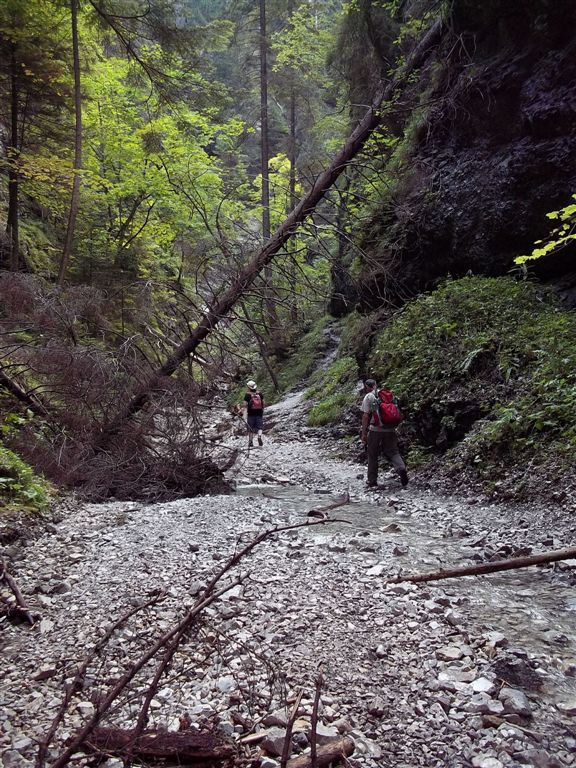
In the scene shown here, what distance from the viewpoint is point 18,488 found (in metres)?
6.31

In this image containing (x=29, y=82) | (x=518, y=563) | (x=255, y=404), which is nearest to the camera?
(x=518, y=563)

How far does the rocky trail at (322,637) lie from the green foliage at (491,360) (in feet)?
5.39

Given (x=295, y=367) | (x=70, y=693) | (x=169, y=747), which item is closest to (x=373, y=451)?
(x=169, y=747)

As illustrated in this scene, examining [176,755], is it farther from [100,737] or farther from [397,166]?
[397,166]

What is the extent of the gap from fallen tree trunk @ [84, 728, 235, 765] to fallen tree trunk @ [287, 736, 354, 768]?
13.3 inches

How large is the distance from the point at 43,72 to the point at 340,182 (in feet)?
30.7

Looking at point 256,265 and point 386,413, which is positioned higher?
point 256,265

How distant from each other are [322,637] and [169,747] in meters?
1.46

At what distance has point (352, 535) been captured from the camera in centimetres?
607

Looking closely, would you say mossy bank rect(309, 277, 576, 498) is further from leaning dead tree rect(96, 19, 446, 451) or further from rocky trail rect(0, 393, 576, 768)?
leaning dead tree rect(96, 19, 446, 451)

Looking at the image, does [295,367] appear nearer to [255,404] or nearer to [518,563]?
[255,404]

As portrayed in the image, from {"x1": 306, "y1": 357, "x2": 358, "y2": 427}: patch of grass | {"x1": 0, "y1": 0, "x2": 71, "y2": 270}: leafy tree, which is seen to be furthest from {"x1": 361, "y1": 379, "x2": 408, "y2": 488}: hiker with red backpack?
{"x1": 0, "y1": 0, "x2": 71, "y2": 270}: leafy tree

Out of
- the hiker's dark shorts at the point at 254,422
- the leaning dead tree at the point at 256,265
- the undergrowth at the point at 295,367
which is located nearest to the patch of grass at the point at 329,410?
the hiker's dark shorts at the point at 254,422

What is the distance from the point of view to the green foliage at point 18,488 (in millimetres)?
6114
